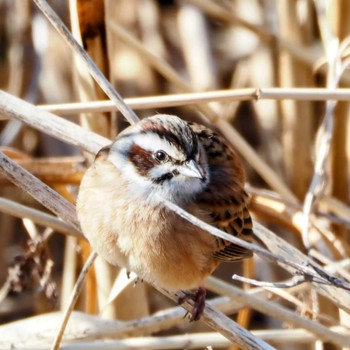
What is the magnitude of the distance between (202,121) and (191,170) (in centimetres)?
249

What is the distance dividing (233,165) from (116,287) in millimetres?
580

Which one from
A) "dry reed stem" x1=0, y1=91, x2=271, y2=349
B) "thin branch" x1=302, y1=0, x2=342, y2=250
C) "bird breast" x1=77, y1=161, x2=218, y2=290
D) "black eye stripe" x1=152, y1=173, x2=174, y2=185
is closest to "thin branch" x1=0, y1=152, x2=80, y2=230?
"dry reed stem" x1=0, y1=91, x2=271, y2=349

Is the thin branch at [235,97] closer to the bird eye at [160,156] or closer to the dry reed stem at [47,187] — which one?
the dry reed stem at [47,187]

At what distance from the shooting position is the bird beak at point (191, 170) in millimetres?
2449

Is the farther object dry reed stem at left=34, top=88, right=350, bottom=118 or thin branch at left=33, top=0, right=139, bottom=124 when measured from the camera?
dry reed stem at left=34, top=88, right=350, bottom=118

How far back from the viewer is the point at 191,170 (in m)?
2.46

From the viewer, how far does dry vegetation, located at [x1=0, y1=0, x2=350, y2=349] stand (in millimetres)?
2682

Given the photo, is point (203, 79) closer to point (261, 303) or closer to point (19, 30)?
point (19, 30)

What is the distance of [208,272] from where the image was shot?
9.17 ft

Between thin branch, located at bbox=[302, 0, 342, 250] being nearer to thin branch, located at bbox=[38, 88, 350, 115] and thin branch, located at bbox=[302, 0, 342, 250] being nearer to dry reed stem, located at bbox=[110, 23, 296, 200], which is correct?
dry reed stem, located at bbox=[110, 23, 296, 200]

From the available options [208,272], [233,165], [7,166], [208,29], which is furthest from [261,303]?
[208,29]

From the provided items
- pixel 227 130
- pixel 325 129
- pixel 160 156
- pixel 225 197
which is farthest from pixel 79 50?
pixel 325 129

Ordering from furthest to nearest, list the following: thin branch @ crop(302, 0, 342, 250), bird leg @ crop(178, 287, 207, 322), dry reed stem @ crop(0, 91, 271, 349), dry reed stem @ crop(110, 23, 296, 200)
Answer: dry reed stem @ crop(110, 23, 296, 200), thin branch @ crop(302, 0, 342, 250), bird leg @ crop(178, 287, 207, 322), dry reed stem @ crop(0, 91, 271, 349)

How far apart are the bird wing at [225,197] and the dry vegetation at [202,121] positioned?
0.09 m
